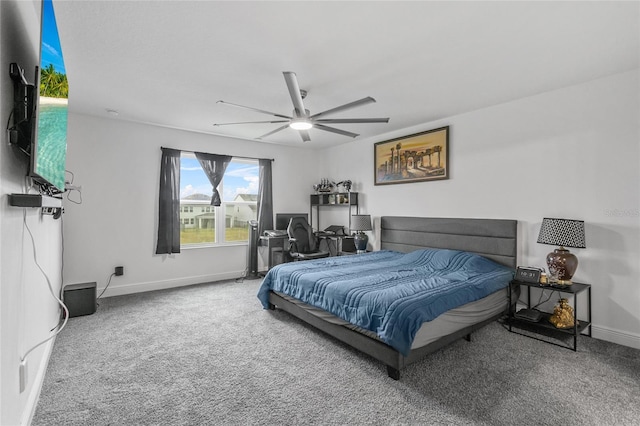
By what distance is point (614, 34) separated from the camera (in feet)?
7.48

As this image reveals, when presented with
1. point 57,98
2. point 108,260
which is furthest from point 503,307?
point 108,260

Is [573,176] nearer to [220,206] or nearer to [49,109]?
Result: [49,109]

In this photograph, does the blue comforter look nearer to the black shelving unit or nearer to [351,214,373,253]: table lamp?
[351,214,373,253]: table lamp

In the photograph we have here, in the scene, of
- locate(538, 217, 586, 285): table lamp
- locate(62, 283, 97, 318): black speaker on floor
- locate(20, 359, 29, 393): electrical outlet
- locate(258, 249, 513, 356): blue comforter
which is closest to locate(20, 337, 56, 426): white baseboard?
locate(20, 359, 29, 393): electrical outlet

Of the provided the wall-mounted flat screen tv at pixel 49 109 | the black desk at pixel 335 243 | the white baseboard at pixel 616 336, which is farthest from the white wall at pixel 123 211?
the white baseboard at pixel 616 336

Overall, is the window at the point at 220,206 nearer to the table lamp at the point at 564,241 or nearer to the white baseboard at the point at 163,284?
the white baseboard at the point at 163,284

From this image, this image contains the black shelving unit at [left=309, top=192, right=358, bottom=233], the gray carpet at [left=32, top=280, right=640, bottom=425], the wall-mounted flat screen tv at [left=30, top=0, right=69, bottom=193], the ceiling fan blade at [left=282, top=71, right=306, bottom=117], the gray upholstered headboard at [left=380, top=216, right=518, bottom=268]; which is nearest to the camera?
the wall-mounted flat screen tv at [left=30, top=0, right=69, bottom=193]

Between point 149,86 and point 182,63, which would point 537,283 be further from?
point 149,86

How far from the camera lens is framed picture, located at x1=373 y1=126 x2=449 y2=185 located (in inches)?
172

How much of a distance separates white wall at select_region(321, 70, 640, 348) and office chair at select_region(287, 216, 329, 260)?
2.27m

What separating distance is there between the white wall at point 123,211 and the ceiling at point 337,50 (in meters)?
0.75

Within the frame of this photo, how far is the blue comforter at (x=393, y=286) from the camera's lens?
228 cm

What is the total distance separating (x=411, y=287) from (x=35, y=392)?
110 inches

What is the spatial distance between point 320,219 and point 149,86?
413 cm
